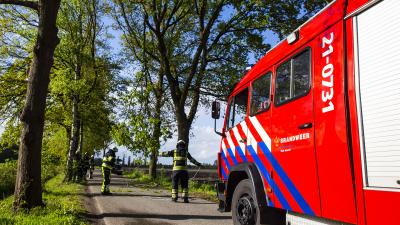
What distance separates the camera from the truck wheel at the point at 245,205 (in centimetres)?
614

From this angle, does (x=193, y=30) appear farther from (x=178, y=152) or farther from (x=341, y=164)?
(x=341, y=164)

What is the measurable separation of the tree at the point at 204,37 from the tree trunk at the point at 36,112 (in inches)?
476

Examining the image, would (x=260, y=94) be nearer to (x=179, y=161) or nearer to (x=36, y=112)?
(x=36, y=112)

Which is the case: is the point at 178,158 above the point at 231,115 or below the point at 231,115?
below

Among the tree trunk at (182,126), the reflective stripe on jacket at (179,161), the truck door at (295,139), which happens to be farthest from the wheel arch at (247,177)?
the tree trunk at (182,126)

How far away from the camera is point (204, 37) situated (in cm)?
2105

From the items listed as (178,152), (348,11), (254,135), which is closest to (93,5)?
(178,152)

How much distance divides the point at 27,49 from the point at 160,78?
8280 millimetres

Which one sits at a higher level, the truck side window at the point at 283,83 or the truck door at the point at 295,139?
the truck side window at the point at 283,83

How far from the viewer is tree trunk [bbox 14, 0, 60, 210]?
898 centimetres

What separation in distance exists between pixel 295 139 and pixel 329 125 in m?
0.78

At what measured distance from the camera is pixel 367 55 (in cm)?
399

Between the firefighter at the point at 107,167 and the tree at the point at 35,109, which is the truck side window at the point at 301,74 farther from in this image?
the firefighter at the point at 107,167

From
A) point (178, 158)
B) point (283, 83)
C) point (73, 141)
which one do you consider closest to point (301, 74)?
point (283, 83)
